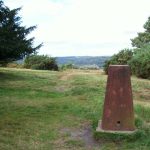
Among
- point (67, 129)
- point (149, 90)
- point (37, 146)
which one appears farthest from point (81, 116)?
point (149, 90)

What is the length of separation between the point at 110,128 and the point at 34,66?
27074mm

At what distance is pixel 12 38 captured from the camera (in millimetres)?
24094

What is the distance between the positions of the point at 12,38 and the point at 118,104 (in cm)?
1470

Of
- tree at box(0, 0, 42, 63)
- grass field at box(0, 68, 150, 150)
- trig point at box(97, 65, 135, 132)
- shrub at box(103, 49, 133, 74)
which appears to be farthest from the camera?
shrub at box(103, 49, 133, 74)

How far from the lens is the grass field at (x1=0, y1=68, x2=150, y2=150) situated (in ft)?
30.7

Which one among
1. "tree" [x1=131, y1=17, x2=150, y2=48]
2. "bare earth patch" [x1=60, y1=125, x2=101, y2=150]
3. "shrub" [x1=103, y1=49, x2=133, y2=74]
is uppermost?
"tree" [x1=131, y1=17, x2=150, y2=48]

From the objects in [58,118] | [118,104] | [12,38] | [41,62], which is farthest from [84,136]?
[41,62]

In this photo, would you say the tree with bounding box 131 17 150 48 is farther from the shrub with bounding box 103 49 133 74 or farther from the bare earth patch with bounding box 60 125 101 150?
the bare earth patch with bounding box 60 125 101 150

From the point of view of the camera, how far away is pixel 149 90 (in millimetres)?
19344

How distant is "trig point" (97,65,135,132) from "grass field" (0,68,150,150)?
0.37m

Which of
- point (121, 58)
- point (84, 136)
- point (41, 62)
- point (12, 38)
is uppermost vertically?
point (12, 38)

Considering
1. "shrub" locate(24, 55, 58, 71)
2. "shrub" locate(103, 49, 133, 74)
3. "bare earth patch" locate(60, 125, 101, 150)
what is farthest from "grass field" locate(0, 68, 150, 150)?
"shrub" locate(24, 55, 58, 71)

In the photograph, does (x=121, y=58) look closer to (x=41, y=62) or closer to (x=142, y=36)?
(x=142, y=36)

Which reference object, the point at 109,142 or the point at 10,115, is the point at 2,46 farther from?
the point at 109,142
